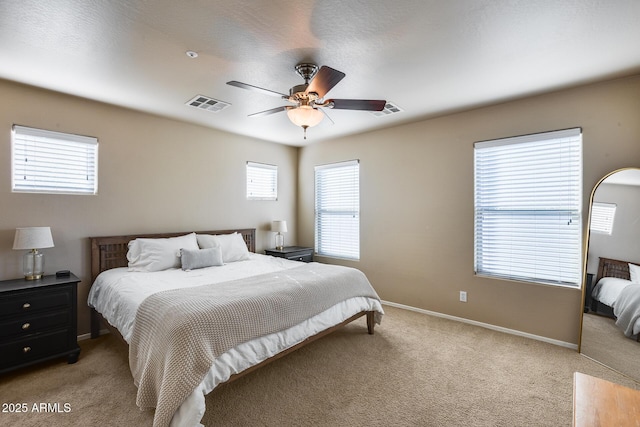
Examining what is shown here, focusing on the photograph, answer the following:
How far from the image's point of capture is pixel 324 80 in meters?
2.13

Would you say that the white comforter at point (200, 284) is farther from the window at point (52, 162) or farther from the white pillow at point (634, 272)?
the white pillow at point (634, 272)

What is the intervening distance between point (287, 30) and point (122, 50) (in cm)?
134

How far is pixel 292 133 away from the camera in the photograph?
15.7ft

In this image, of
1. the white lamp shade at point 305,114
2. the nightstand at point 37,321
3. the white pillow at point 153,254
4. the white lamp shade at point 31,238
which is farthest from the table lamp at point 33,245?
the white lamp shade at point 305,114

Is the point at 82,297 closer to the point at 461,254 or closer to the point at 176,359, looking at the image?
the point at 176,359

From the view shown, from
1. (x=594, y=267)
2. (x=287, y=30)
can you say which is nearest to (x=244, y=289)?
(x=287, y=30)

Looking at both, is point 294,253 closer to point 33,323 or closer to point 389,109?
point 389,109

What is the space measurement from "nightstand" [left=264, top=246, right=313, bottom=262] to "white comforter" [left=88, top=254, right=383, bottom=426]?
101 centimetres

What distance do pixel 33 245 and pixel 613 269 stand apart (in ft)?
17.6

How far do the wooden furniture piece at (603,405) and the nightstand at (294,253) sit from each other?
3.89 metres

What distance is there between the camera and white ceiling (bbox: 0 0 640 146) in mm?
1878

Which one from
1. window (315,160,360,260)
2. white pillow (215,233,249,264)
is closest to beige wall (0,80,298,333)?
white pillow (215,233,249,264)

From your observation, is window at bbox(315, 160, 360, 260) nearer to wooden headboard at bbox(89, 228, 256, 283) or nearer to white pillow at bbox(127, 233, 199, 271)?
white pillow at bbox(127, 233, 199, 271)

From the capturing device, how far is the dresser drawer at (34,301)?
2516 millimetres
